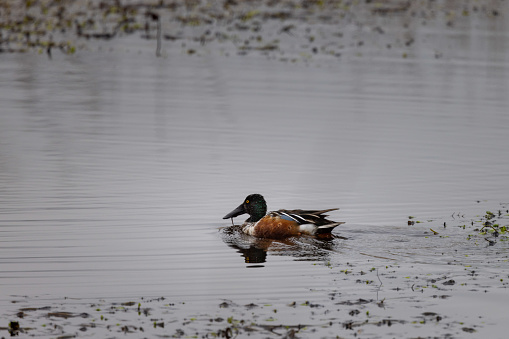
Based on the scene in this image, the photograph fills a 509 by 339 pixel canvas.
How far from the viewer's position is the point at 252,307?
30.6ft

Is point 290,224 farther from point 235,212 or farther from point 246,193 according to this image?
point 246,193

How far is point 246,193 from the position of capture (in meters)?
15.4

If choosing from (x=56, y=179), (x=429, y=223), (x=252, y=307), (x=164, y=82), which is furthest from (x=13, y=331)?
(x=164, y=82)

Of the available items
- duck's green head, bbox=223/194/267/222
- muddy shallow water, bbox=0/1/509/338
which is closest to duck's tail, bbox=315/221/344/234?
muddy shallow water, bbox=0/1/509/338

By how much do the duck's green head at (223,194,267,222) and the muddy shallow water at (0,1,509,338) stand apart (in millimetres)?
240

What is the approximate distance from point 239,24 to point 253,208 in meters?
28.8

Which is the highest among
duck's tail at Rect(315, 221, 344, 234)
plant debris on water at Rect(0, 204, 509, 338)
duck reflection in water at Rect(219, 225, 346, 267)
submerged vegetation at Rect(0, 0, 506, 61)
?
submerged vegetation at Rect(0, 0, 506, 61)

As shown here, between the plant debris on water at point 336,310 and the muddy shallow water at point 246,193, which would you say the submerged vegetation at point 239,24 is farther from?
the plant debris on water at point 336,310

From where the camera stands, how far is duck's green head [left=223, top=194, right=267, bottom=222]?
13.6 m

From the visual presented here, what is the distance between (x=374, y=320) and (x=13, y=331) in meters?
3.01

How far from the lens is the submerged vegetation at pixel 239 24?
117ft

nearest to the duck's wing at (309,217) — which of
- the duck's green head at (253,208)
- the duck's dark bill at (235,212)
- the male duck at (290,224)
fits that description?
the male duck at (290,224)

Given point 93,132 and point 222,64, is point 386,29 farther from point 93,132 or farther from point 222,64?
point 93,132

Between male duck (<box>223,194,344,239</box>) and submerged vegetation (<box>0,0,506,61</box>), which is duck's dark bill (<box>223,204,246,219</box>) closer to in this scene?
male duck (<box>223,194,344,239</box>)
